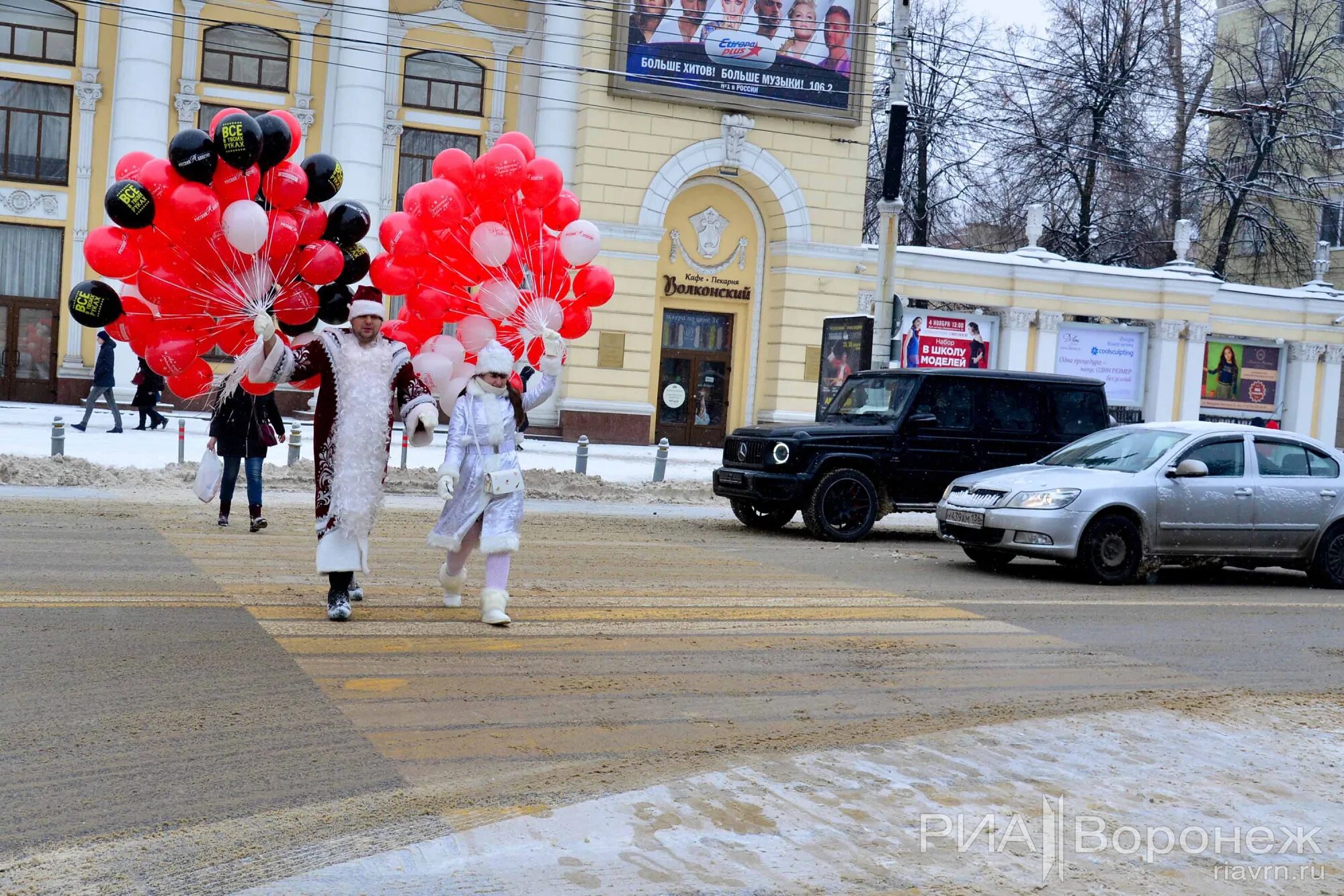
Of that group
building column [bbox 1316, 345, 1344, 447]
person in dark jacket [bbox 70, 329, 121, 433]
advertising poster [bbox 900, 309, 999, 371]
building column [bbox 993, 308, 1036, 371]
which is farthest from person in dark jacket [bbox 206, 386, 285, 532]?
building column [bbox 1316, 345, 1344, 447]

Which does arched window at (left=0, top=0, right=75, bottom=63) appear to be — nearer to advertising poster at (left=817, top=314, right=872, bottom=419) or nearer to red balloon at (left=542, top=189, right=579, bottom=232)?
advertising poster at (left=817, top=314, right=872, bottom=419)

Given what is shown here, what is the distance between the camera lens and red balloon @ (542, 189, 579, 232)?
10.3m

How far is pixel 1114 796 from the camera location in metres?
5.90

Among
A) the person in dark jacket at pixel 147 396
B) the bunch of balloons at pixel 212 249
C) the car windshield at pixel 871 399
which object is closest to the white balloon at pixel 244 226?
the bunch of balloons at pixel 212 249

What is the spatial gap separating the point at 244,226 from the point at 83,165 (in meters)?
24.5

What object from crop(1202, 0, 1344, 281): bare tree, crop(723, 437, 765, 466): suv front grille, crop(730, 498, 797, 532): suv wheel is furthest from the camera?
crop(1202, 0, 1344, 281): bare tree

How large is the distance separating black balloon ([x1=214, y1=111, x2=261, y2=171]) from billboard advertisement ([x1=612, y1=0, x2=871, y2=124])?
2275 cm

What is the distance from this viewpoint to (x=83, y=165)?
98.4 ft

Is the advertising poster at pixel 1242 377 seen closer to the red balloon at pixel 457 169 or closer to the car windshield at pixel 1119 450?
the car windshield at pixel 1119 450

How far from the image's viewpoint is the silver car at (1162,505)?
12672 millimetres

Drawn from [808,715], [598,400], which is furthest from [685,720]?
[598,400]

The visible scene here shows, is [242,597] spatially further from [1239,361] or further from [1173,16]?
[1173,16]

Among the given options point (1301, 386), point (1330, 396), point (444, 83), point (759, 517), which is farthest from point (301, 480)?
point (1330, 396)

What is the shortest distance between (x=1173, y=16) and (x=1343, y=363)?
14.0m
